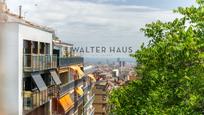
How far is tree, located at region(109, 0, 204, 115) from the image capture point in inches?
1038

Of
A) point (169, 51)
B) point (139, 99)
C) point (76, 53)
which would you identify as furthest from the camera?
point (76, 53)

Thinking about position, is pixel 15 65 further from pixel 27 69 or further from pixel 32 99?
pixel 32 99

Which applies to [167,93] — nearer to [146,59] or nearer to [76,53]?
[146,59]

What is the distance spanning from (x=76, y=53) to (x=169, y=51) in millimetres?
59358

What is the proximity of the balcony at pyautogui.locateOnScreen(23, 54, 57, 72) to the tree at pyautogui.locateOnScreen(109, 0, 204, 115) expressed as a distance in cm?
890

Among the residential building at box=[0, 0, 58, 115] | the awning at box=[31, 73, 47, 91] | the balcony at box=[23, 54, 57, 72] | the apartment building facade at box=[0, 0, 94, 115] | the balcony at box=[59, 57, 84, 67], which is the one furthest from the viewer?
the balcony at box=[59, 57, 84, 67]

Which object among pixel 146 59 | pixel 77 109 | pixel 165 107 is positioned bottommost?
pixel 77 109

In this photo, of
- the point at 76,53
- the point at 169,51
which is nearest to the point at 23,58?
the point at 169,51

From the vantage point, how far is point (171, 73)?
28.5 meters

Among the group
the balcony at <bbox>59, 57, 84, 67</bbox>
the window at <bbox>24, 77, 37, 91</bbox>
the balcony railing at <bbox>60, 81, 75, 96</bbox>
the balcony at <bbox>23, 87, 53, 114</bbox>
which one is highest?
the balcony at <bbox>59, 57, 84, 67</bbox>

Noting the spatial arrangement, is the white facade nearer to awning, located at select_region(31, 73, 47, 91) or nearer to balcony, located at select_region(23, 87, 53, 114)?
balcony, located at select_region(23, 87, 53, 114)

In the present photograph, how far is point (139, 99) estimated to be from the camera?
31.1 meters

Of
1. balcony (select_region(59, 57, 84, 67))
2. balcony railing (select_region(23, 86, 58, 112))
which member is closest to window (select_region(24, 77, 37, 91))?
balcony railing (select_region(23, 86, 58, 112))

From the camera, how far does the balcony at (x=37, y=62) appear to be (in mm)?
39438
